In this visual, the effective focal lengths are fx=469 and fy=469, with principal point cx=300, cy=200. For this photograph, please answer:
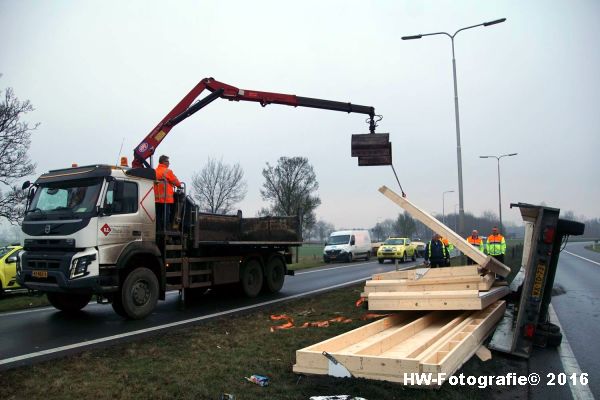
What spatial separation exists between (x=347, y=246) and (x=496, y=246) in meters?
14.9

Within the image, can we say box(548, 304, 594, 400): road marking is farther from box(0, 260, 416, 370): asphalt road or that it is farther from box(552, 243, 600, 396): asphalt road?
box(0, 260, 416, 370): asphalt road

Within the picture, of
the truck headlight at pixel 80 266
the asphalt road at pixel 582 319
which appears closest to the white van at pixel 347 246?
the asphalt road at pixel 582 319

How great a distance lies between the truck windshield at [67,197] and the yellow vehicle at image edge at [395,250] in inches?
880

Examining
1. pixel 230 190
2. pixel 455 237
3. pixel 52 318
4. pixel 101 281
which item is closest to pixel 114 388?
pixel 101 281

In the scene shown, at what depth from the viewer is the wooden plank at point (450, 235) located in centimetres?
799

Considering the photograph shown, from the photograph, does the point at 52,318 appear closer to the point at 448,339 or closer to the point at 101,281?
the point at 101,281

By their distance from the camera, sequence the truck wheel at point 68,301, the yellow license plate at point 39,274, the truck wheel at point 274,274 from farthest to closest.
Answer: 1. the truck wheel at point 274,274
2. the truck wheel at point 68,301
3. the yellow license plate at point 39,274

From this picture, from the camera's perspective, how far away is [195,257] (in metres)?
10.6

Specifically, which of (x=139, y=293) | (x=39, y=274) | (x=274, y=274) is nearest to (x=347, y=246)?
(x=274, y=274)

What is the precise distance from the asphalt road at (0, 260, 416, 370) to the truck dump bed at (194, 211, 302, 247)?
4.98ft

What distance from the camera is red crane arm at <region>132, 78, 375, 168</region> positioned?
11.4 meters

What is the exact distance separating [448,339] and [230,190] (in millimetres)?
28085

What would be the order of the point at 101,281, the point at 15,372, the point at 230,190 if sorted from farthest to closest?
the point at 230,190
the point at 101,281
the point at 15,372

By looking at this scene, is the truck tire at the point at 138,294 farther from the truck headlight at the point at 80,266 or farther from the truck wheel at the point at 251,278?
the truck wheel at the point at 251,278
